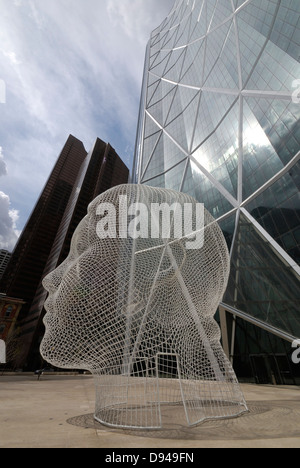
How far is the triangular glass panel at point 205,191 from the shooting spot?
22.2 meters

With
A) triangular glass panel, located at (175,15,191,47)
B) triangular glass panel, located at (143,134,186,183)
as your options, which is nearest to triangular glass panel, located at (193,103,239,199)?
triangular glass panel, located at (143,134,186,183)

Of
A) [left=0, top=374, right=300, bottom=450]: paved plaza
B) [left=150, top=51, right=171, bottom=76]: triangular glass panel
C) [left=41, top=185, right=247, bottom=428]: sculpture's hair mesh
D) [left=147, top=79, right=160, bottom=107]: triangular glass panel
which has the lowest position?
[left=0, top=374, right=300, bottom=450]: paved plaza

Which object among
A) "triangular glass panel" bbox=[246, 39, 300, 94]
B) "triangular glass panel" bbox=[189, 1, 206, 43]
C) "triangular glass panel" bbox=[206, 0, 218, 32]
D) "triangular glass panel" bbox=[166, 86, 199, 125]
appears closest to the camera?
"triangular glass panel" bbox=[246, 39, 300, 94]

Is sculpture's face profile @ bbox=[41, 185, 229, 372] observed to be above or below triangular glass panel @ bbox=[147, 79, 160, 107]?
below

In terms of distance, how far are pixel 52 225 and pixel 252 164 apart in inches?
4167

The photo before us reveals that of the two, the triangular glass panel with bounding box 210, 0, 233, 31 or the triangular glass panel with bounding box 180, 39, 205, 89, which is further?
the triangular glass panel with bounding box 180, 39, 205, 89

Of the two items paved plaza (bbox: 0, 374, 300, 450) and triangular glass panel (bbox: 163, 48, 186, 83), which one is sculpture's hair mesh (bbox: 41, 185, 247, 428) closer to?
paved plaza (bbox: 0, 374, 300, 450)

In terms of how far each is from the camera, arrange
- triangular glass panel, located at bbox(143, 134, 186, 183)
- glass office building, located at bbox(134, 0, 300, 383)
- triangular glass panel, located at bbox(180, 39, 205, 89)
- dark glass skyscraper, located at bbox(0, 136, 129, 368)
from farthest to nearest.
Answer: dark glass skyscraper, located at bbox(0, 136, 129, 368)
triangular glass panel, located at bbox(143, 134, 186, 183)
triangular glass panel, located at bbox(180, 39, 205, 89)
glass office building, located at bbox(134, 0, 300, 383)

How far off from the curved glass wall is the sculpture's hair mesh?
35.4 feet

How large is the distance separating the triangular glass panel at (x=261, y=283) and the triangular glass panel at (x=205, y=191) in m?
3.16

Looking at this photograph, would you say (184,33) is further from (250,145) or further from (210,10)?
(250,145)

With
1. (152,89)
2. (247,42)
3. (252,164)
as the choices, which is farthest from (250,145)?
(152,89)

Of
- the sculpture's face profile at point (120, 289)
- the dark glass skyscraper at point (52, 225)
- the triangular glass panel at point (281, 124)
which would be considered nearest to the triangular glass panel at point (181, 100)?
the triangular glass panel at point (281, 124)

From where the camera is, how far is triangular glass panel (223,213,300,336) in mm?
15273
